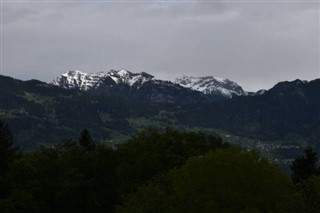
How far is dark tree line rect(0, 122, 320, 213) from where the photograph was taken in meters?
74.6

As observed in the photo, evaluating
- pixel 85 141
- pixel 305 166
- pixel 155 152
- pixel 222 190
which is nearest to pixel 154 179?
pixel 155 152

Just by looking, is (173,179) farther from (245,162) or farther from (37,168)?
(37,168)

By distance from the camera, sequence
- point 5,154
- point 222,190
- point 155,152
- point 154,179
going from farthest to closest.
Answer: point 5,154 → point 155,152 → point 154,179 → point 222,190

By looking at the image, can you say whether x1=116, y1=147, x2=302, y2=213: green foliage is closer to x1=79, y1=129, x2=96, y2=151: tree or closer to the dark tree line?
the dark tree line

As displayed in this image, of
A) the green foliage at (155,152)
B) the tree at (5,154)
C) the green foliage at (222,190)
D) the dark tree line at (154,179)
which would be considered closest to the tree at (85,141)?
the dark tree line at (154,179)

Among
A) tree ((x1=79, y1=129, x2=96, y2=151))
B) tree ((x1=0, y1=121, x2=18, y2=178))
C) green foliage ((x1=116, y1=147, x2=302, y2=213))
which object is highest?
tree ((x1=79, y1=129, x2=96, y2=151))

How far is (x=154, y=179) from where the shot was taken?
91.8 m

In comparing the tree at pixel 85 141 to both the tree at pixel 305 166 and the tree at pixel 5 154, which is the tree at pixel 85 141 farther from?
the tree at pixel 305 166

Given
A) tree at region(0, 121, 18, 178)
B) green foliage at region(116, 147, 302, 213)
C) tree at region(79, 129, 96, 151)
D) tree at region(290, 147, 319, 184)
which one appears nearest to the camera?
green foliage at region(116, 147, 302, 213)

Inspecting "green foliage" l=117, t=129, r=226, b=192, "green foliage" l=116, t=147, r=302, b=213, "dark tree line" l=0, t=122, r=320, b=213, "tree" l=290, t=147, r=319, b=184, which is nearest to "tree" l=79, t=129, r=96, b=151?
"dark tree line" l=0, t=122, r=320, b=213

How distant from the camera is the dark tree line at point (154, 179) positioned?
7462cm

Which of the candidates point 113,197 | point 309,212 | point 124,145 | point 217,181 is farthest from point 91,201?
point 309,212

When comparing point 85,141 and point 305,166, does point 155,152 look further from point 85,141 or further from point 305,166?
point 305,166

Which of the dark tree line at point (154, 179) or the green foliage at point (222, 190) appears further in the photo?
the dark tree line at point (154, 179)
